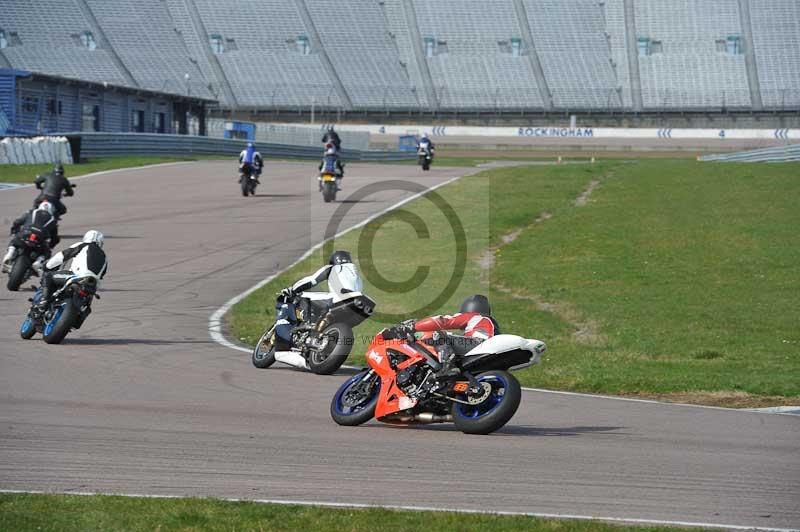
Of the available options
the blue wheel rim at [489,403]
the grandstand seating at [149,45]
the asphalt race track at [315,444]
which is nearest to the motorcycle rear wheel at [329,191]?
the asphalt race track at [315,444]

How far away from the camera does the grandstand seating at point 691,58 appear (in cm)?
7421

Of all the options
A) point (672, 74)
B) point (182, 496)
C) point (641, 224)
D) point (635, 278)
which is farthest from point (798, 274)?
point (672, 74)

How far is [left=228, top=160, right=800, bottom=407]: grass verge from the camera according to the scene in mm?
13258

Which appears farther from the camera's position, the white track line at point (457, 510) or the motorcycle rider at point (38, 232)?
the motorcycle rider at point (38, 232)

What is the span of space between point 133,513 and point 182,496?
0.47 m

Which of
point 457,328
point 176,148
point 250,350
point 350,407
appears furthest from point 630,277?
point 176,148

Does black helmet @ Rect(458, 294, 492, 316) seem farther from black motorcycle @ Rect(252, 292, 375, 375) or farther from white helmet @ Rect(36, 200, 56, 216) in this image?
white helmet @ Rect(36, 200, 56, 216)

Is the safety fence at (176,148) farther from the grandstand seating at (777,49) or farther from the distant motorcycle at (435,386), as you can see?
the distant motorcycle at (435,386)

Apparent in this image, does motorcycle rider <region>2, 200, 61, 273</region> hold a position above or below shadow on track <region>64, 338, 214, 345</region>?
above

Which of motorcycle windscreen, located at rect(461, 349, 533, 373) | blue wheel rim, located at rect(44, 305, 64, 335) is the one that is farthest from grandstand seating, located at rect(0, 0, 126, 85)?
motorcycle windscreen, located at rect(461, 349, 533, 373)

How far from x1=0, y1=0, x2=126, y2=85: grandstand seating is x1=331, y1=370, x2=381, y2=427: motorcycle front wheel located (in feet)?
209

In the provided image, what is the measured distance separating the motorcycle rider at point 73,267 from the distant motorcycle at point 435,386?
5875 millimetres

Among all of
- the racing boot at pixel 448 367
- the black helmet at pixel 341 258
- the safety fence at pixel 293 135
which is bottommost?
the racing boot at pixel 448 367

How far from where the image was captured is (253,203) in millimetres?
32875
